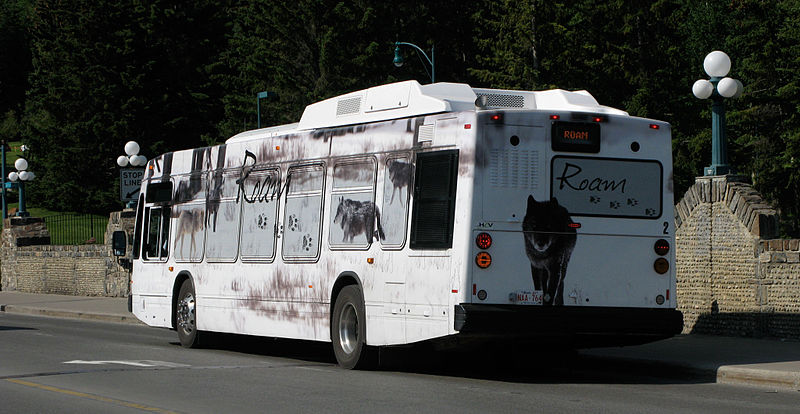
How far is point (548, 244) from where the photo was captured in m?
13.3

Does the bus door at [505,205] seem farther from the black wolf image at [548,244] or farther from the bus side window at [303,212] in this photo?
the bus side window at [303,212]

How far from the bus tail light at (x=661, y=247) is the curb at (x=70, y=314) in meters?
15.3

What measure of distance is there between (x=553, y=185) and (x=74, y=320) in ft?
60.0

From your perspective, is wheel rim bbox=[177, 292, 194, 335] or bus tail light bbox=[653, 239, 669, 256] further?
wheel rim bbox=[177, 292, 194, 335]

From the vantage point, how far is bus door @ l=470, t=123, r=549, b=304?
1300 cm

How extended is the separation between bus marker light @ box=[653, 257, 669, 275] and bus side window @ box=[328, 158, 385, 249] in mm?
3248

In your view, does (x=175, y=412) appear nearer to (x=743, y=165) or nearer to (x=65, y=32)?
(x=743, y=165)

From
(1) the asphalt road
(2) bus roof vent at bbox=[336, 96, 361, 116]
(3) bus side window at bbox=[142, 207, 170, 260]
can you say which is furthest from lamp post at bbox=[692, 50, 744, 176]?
(3) bus side window at bbox=[142, 207, 170, 260]

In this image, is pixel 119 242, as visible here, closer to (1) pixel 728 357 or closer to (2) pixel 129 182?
(2) pixel 129 182

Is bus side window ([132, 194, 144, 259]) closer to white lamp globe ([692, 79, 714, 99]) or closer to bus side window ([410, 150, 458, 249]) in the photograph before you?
bus side window ([410, 150, 458, 249])

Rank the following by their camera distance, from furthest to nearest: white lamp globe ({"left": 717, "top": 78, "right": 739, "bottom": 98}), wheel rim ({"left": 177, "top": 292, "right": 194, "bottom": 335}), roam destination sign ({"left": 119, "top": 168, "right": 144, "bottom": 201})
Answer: roam destination sign ({"left": 119, "top": 168, "right": 144, "bottom": 201}) < wheel rim ({"left": 177, "top": 292, "right": 194, "bottom": 335}) < white lamp globe ({"left": 717, "top": 78, "right": 739, "bottom": 98})

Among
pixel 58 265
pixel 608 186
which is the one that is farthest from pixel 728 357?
pixel 58 265

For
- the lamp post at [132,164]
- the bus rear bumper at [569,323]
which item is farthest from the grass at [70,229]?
the bus rear bumper at [569,323]

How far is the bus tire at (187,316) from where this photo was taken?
18984 millimetres
